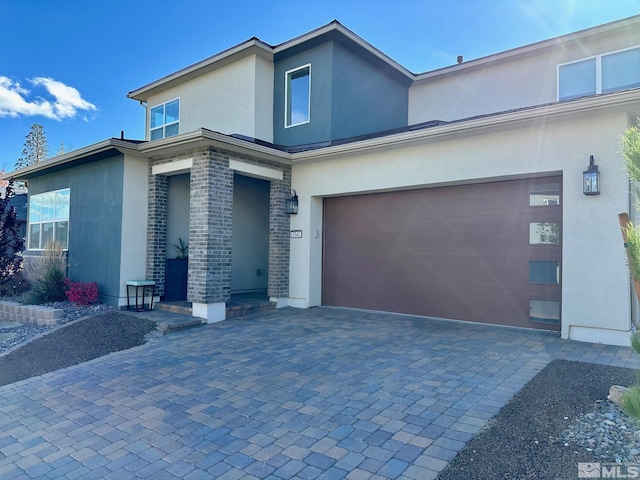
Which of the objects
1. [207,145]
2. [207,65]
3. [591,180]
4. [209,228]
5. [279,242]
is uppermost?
[207,65]

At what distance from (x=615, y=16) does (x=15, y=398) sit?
42.9 feet

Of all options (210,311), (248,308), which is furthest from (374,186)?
(210,311)

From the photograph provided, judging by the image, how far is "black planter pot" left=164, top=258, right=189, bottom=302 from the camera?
9461 mm

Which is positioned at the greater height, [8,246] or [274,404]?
[8,246]

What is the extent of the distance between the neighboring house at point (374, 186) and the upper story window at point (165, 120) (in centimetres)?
7

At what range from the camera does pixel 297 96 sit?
36.6 ft

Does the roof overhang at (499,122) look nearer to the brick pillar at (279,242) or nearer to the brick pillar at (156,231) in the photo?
the brick pillar at (279,242)

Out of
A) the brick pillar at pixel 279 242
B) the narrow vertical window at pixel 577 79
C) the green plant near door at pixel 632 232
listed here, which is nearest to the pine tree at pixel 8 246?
the brick pillar at pixel 279 242

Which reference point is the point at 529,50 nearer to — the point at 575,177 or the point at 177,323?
the point at 575,177

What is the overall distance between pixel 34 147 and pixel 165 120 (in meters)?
32.6

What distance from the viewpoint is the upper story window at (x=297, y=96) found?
428 inches

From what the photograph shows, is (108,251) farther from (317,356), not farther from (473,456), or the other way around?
(473,456)

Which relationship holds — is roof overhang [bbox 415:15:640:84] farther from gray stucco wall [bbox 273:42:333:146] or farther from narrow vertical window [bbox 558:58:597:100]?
gray stucco wall [bbox 273:42:333:146]

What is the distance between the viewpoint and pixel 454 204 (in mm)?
7758
